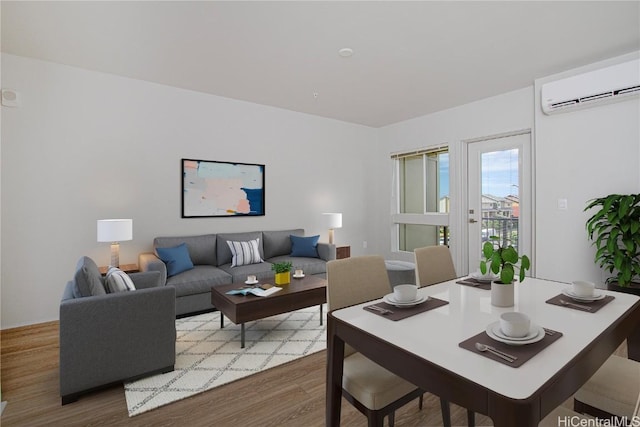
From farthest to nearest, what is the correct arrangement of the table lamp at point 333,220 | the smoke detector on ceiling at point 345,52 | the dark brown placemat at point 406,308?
the table lamp at point 333,220 < the smoke detector on ceiling at point 345,52 < the dark brown placemat at point 406,308

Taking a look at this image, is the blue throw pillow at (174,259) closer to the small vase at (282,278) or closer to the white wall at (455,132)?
the small vase at (282,278)

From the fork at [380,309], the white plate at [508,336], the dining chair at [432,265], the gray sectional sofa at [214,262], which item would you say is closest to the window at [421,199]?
the gray sectional sofa at [214,262]

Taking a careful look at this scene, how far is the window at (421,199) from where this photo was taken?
516cm

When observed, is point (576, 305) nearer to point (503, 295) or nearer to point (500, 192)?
point (503, 295)

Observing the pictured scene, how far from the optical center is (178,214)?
4.12 meters

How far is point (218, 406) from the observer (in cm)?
196

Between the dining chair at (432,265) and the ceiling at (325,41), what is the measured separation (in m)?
1.80

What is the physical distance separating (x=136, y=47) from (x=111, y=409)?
2967mm

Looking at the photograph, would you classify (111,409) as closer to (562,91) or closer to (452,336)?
(452,336)

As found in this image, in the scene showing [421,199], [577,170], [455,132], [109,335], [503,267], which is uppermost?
[455,132]

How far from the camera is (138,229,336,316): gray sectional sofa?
11.0 ft

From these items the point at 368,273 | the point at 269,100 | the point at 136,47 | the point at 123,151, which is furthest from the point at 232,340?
the point at 269,100

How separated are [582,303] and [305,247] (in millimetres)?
3416

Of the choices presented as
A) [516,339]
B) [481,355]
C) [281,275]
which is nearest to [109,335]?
[281,275]
